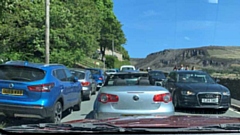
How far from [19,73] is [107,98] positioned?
237cm

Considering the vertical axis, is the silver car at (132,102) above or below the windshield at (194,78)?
below

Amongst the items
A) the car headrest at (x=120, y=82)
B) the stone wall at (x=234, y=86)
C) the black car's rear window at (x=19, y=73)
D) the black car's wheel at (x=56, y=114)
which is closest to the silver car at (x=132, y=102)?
the car headrest at (x=120, y=82)

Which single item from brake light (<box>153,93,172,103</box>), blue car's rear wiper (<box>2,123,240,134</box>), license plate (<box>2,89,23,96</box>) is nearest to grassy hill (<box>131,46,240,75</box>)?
brake light (<box>153,93,172,103</box>)

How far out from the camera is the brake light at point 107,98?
302 inches

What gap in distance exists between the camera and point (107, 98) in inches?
306

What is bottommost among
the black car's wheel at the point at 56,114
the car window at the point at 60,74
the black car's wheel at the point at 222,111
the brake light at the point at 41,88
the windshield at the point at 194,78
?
the black car's wheel at the point at 222,111

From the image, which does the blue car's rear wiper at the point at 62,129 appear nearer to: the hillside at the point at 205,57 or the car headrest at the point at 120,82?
the car headrest at the point at 120,82

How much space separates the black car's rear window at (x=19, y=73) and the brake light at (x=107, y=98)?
1.76m

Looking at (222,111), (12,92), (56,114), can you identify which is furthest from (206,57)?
(12,92)

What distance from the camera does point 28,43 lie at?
88.2 ft

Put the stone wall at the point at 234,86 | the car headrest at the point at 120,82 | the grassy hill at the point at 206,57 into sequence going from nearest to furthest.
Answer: the car headrest at the point at 120,82 < the stone wall at the point at 234,86 < the grassy hill at the point at 206,57

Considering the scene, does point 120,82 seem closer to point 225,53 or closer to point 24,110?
point 24,110

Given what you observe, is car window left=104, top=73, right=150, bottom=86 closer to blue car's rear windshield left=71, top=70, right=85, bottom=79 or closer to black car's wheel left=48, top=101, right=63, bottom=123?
black car's wheel left=48, top=101, right=63, bottom=123

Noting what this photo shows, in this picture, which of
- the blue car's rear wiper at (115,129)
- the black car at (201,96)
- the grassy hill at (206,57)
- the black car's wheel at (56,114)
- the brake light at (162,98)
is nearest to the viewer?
the blue car's rear wiper at (115,129)
